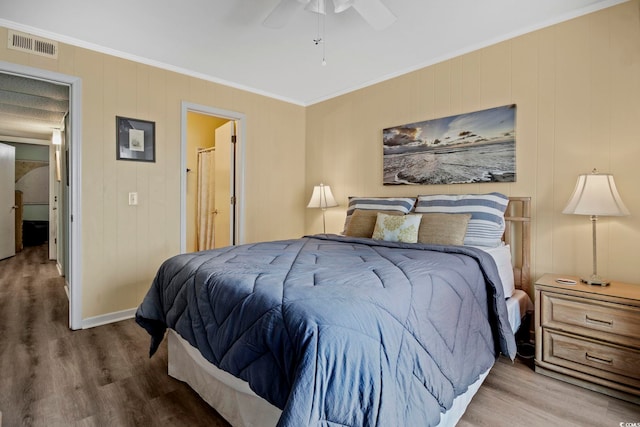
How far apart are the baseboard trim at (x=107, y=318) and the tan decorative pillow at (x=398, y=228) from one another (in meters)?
2.44

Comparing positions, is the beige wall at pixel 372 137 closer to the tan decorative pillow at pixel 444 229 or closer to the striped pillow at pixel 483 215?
the striped pillow at pixel 483 215

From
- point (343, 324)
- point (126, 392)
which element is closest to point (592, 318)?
point (343, 324)

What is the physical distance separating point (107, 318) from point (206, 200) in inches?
88.1

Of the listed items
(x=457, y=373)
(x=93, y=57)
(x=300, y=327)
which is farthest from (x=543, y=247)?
(x=93, y=57)

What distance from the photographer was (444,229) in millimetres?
2508

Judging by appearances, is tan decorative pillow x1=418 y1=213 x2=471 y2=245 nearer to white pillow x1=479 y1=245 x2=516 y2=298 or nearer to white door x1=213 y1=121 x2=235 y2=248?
white pillow x1=479 y1=245 x2=516 y2=298

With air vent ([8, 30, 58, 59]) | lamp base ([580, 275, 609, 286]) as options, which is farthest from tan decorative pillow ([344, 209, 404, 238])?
air vent ([8, 30, 58, 59])

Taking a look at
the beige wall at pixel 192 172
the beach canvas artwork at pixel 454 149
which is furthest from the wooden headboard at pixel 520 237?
the beige wall at pixel 192 172

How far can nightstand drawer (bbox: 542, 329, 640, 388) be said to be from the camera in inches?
71.9

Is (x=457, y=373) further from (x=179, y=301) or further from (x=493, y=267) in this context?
(x=179, y=301)

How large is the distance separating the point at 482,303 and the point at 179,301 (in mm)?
1658

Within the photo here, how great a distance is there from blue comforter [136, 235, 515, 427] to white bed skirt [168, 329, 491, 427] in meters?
0.14

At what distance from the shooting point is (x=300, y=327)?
1064 mm

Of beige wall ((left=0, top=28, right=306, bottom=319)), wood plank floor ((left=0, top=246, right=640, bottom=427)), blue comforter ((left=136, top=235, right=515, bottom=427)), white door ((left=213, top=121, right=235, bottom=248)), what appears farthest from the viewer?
white door ((left=213, top=121, right=235, bottom=248))
